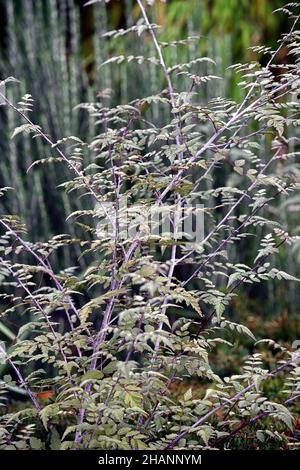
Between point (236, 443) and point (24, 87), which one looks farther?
point (24, 87)

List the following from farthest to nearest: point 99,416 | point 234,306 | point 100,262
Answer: point 234,306 < point 100,262 < point 99,416

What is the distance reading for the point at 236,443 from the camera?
1.82 meters

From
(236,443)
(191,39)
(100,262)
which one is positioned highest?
(191,39)

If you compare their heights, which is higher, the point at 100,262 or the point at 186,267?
the point at 100,262

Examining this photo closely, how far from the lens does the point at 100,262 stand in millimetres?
1625

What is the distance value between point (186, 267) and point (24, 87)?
1.06 m

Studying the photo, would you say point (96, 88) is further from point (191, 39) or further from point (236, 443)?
point (236, 443)

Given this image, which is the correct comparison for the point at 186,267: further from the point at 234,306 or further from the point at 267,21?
the point at 267,21

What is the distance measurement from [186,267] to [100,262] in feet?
5.59
